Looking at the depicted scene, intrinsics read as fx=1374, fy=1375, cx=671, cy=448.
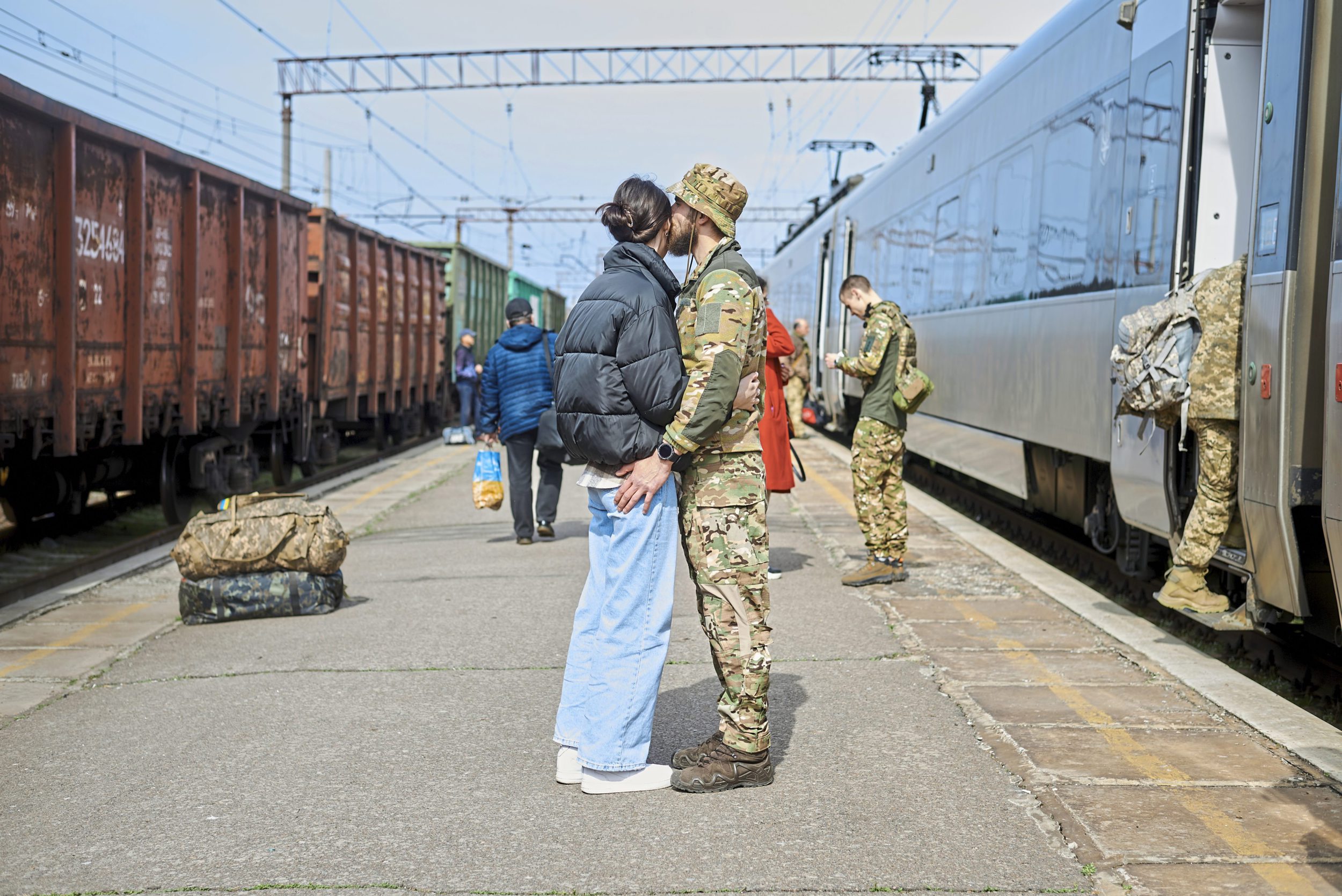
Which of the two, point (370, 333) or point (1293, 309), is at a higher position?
point (1293, 309)

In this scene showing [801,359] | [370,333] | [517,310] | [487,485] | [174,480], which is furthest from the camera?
[801,359]

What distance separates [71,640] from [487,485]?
3.15 m

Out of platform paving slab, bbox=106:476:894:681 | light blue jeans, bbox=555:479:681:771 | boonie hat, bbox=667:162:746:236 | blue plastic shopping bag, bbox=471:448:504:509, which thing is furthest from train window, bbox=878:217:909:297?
light blue jeans, bbox=555:479:681:771

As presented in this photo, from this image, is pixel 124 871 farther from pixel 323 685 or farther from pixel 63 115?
pixel 63 115

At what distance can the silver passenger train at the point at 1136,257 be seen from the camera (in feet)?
15.9

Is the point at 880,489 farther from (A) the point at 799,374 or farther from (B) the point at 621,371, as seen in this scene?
(A) the point at 799,374

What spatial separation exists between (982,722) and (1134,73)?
379 centimetres

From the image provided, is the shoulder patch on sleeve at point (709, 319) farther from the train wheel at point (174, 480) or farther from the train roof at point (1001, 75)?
the train wheel at point (174, 480)

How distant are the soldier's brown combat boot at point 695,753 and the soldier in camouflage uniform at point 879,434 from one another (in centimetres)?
349

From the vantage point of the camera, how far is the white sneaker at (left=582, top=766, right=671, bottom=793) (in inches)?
157

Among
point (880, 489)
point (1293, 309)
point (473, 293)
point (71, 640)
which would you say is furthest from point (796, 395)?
point (1293, 309)

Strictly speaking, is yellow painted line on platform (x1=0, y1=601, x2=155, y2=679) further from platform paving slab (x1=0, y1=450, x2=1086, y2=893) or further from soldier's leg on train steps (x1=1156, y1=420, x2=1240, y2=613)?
soldier's leg on train steps (x1=1156, y1=420, x2=1240, y2=613)

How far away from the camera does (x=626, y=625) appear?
13.0ft

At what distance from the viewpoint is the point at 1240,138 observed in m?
5.86
